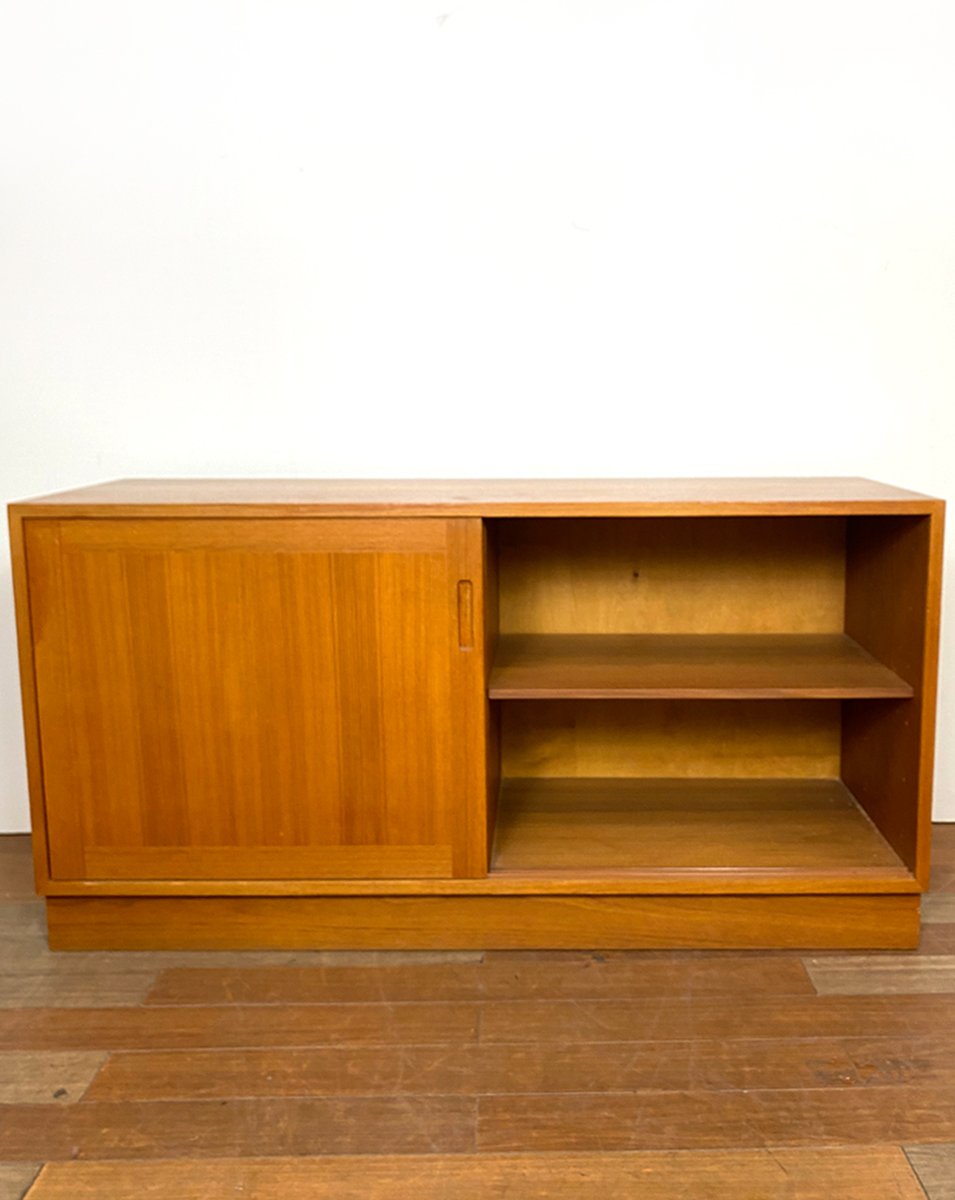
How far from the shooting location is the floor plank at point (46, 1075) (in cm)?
170

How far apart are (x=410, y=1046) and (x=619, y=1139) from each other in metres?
0.38

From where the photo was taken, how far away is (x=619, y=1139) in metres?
1.58

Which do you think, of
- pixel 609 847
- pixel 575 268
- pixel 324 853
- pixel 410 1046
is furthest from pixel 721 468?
pixel 410 1046

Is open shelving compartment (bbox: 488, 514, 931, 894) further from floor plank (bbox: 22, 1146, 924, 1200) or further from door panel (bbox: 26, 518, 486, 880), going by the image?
floor plank (bbox: 22, 1146, 924, 1200)

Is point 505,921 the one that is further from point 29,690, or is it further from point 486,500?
point 29,690

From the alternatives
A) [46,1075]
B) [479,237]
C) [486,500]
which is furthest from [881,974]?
[479,237]

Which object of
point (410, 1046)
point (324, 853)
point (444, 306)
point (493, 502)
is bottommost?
point (410, 1046)

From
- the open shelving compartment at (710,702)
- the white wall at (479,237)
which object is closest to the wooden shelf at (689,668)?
the open shelving compartment at (710,702)

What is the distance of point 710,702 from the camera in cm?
262

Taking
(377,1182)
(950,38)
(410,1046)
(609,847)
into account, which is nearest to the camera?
(377,1182)

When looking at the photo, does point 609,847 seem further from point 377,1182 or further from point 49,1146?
point 49,1146

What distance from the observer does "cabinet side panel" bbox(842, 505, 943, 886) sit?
2.03 metres

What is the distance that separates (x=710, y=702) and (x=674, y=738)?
0.11 meters

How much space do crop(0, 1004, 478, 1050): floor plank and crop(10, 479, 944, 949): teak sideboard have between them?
23 centimetres
